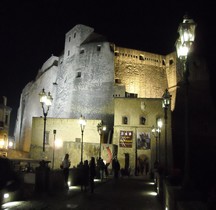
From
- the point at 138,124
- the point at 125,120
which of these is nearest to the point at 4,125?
the point at 125,120

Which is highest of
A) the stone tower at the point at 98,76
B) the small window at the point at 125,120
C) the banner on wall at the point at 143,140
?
the stone tower at the point at 98,76

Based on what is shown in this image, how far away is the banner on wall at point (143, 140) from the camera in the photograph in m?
34.1

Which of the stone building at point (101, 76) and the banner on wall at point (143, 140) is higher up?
the stone building at point (101, 76)

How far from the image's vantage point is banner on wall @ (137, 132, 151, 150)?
34062mm

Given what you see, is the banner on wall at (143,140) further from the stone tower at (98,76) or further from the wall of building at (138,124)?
the stone tower at (98,76)

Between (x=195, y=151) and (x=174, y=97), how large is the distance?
30.4 feet

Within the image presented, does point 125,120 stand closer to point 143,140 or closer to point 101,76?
point 143,140

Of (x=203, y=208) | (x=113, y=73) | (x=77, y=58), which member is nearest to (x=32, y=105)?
(x=77, y=58)

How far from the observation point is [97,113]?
42594 mm

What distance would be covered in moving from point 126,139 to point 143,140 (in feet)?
5.96

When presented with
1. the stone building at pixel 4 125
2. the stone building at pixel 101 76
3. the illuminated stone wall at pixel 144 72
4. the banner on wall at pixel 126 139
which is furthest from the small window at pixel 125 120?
the stone building at pixel 4 125

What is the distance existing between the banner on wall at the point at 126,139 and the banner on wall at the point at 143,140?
856mm

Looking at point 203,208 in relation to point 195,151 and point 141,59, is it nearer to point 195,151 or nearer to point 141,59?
point 195,151

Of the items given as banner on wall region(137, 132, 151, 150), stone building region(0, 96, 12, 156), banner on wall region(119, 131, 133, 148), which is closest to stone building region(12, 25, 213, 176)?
banner on wall region(119, 131, 133, 148)
